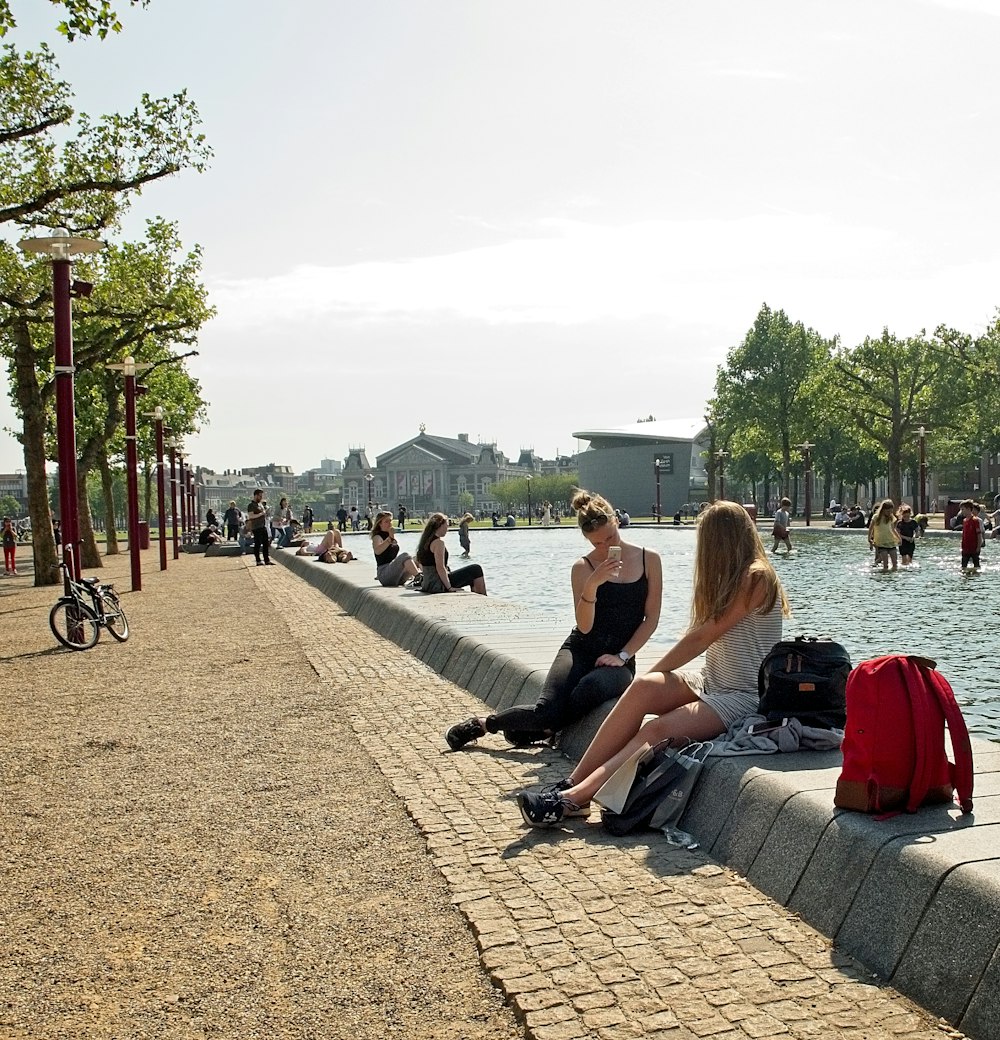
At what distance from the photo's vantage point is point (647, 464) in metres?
147

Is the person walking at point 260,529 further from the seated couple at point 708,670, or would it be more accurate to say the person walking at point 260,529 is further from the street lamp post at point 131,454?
the seated couple at point 708,670

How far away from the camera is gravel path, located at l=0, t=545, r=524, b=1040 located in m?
3.64

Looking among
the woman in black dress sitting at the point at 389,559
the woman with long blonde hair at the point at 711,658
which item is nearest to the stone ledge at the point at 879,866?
the woman with long blonde hair at the point at 711,658

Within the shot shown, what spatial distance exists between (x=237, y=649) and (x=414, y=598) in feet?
8.05

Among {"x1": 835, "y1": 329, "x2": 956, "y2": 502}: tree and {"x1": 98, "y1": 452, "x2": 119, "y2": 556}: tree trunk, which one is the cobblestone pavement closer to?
{"x1": 98, "y1": 452, "x2": 119, "y2": 556}: tree trunk

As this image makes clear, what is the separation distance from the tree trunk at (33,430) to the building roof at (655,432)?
12561 centimetres

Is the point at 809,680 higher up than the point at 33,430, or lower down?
lower down

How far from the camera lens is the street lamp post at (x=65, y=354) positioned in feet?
45.2

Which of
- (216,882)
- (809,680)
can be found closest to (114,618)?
(216,882)

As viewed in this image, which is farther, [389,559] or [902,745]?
[389,559]

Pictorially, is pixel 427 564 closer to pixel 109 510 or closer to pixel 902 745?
pixel 902 745

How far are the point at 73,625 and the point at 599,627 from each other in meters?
8.01

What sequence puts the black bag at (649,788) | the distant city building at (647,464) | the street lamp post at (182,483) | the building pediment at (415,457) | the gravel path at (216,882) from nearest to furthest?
the gravel path at (216,882) < the black bag at (649,788) < the street lamp post at (182,483) < the distant city building at (647,464) < the building pediment at (415,457)

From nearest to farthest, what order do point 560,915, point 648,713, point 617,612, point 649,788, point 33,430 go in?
point 560,915 → point 649,788 → point 648,713 → point 617,612 → point 33,430
